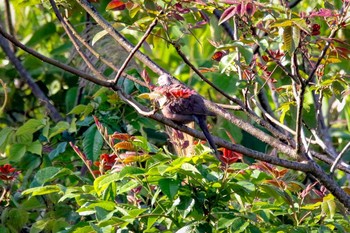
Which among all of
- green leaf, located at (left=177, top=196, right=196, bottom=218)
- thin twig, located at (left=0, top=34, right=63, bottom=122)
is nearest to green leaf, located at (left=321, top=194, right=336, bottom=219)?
green leaf, located at (left=177, top=196, right=196, bottom=218)

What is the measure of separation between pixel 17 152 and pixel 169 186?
1.53 meters

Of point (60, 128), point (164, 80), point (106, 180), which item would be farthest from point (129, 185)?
point (60, 128)

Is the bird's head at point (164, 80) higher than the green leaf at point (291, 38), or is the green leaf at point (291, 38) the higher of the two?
the green leaf at point (291, 38)

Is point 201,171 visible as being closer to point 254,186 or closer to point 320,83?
point 254,186

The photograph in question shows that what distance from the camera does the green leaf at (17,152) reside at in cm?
431

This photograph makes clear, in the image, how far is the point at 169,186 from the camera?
304 centimetres

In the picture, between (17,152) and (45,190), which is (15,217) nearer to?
(17,152)

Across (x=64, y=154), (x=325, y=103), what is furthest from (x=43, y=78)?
(x=325, y=103)

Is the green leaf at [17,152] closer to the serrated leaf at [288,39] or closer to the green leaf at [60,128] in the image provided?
the green leaf at [60,128]

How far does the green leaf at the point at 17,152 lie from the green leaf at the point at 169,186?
1455 millimetres

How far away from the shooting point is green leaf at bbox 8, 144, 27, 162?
4.31m

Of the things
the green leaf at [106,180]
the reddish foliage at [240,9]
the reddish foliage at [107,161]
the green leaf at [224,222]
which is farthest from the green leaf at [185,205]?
the reddish foliage at [240,9]

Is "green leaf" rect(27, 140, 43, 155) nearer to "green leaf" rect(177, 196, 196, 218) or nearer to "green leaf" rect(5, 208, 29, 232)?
"green leaf" rect(5, 208, 29, 232)

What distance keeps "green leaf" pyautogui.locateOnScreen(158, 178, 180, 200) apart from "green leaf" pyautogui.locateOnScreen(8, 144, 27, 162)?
1.46 meters
